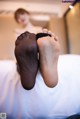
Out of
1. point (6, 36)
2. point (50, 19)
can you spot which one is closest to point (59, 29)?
point (50, 19)

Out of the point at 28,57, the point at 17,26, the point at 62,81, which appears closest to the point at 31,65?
the point at 28,57

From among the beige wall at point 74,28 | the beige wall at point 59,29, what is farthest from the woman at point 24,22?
the beige wall at point 74,28

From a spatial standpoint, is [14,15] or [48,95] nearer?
[48,95]

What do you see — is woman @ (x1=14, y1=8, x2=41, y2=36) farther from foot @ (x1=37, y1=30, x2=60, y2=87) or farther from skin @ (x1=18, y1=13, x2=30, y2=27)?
foot @ (x1=37, y1=30, x2=60, y2=87)

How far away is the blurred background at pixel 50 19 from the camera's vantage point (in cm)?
196

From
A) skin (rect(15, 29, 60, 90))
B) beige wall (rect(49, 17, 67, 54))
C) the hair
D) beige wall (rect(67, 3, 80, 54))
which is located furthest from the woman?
skin (rect(15, 29, 60, 90))

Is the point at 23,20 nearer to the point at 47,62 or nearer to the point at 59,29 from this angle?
the point at 59,29

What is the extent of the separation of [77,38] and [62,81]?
1470 millimetres

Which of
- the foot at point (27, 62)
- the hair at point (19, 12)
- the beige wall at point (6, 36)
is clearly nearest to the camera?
the foot at point (27, 62)

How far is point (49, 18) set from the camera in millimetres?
2068

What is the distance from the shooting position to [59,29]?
2.10 m

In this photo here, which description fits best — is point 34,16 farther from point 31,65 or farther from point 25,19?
point 31,65

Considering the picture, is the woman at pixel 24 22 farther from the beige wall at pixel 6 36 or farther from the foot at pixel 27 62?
the foot at pixel 27 62

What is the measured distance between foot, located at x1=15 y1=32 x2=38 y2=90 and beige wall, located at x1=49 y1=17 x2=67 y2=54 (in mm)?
1529
